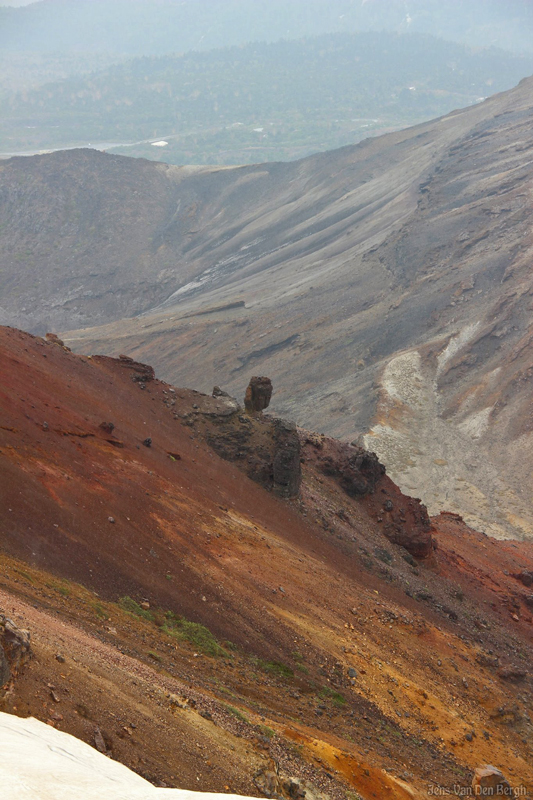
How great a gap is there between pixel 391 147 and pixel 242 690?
110074mm

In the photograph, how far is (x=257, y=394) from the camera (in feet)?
94.9

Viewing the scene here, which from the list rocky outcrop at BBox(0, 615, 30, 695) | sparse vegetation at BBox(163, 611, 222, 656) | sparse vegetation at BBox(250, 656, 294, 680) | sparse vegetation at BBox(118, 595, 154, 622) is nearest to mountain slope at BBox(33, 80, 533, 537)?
sparse vegetation at BBox(250, 656, 294, 680)

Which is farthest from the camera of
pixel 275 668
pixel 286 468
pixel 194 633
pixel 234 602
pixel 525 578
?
pixel 525 578

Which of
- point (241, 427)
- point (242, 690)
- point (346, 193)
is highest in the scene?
point (346, 193)

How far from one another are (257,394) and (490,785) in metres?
16.8

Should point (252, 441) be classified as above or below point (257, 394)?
below

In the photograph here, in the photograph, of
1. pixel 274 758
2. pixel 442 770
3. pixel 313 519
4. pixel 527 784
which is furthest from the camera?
pixel 313 519

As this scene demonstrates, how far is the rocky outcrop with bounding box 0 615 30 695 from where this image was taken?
9.18 m

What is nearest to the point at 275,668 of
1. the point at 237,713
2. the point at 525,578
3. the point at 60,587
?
the point at 237,713

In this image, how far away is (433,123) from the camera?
11781 cm

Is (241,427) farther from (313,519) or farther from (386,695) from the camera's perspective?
(386,695)

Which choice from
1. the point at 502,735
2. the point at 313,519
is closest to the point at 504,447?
the point at 313,519

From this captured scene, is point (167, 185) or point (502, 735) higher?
point (167, 185)

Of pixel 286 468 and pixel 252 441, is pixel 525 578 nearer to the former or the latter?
pixel 286 468
